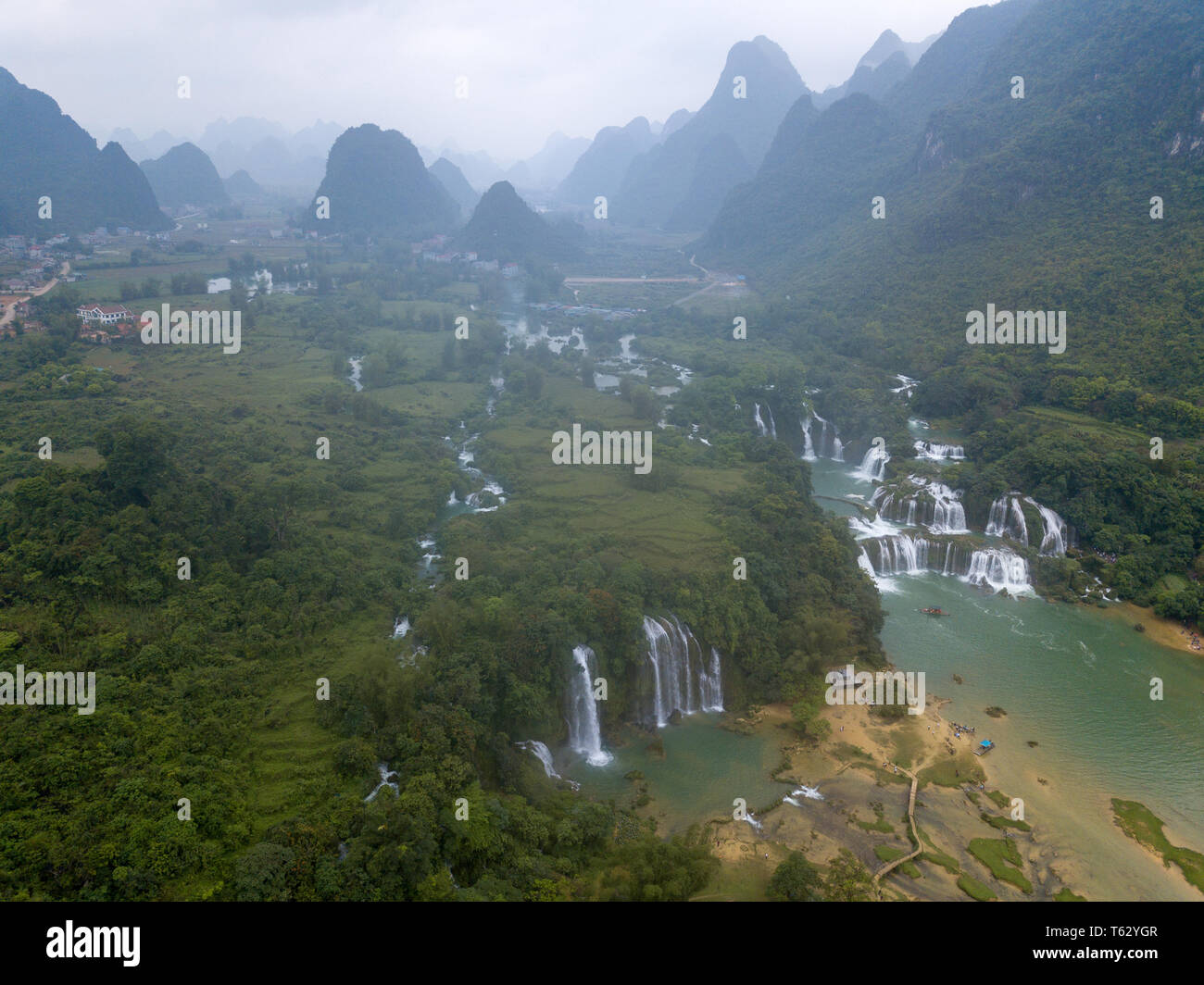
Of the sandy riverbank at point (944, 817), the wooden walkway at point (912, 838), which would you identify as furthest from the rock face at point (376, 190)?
the wooden walkway at point (912, 838)

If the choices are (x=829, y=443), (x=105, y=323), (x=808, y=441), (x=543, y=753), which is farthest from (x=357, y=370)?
(x=543, y=753)

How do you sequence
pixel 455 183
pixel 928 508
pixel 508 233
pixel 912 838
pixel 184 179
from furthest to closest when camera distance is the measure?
pixel 455 183 < pixel 184 179 < pixel 508 233 < pixel 928 508 < pixel 912 838

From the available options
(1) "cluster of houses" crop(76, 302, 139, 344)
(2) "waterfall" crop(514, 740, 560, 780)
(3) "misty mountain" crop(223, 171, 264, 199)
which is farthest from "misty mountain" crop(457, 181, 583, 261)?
(3) "misty mountain" crop(223, 171, 264, 199)

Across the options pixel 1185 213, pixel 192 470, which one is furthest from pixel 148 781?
pixel 1185 213

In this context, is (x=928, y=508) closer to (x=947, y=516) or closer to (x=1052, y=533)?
(x=947, y=516)

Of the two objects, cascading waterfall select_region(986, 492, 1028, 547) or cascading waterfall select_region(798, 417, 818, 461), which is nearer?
cascading waterfall select_region(986, 492, 1028, 547)

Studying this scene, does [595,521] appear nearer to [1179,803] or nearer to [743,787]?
[743,787]

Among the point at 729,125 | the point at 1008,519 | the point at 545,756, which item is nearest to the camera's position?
the point at 545,756

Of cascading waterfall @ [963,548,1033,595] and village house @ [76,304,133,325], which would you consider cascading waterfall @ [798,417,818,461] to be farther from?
village house @ [76,304,133,325]
